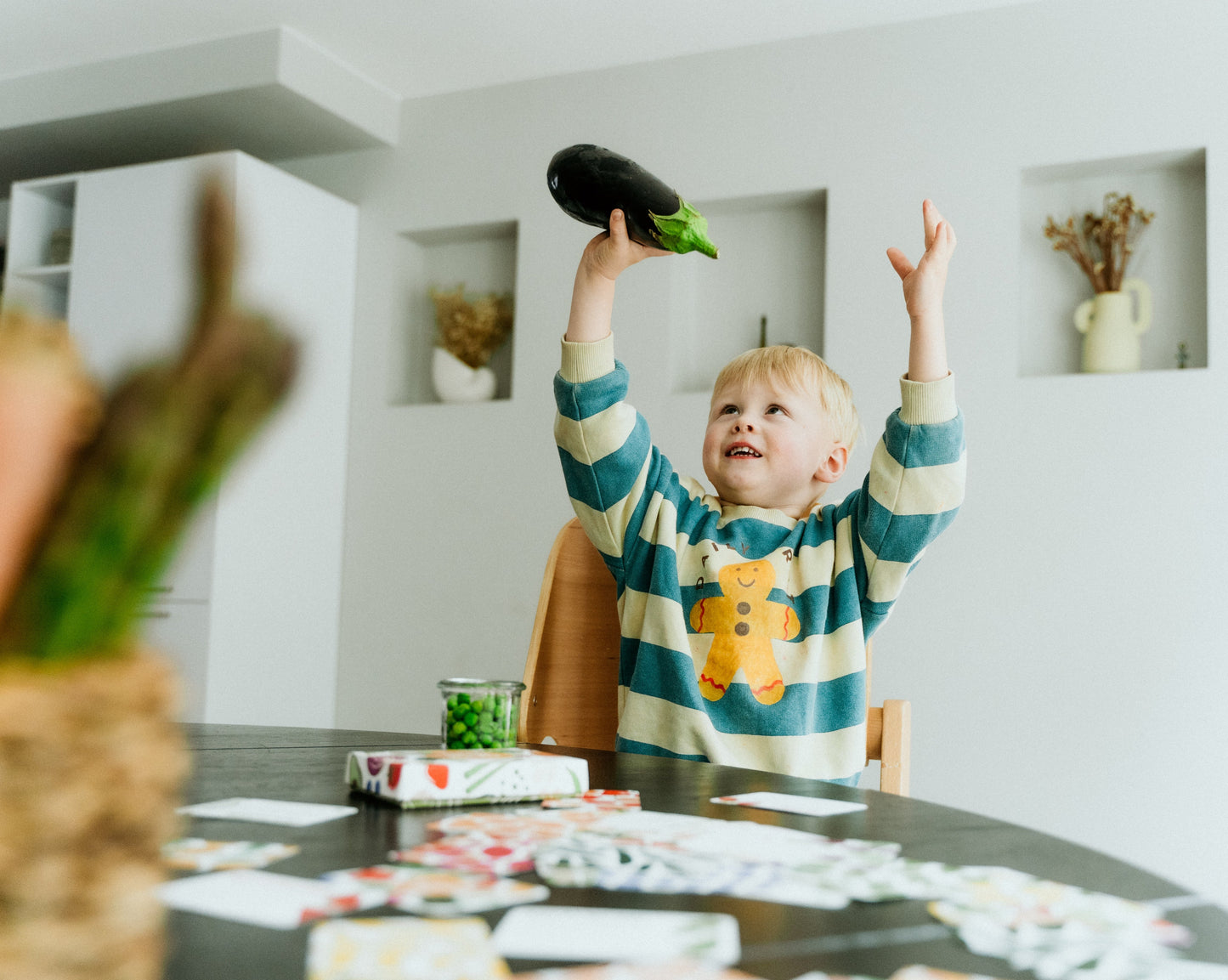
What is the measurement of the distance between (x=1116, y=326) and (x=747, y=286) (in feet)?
3.07

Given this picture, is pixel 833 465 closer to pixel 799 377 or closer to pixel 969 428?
pixel 799 377

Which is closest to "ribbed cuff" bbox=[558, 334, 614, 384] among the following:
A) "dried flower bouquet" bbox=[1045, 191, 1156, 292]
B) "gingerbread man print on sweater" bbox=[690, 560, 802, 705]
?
Answer: "gingerbread man print on sweater" bbox=[690, 560, 802, 705]

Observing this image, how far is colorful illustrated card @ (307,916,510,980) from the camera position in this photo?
306 mm

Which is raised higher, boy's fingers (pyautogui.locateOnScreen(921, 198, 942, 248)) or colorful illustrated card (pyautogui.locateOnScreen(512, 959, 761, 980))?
boy's fingers (pyautogui.locateOnScreen(921, 198, 942, 248))

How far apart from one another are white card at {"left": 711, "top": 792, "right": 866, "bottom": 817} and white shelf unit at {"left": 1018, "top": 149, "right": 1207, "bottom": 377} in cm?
214

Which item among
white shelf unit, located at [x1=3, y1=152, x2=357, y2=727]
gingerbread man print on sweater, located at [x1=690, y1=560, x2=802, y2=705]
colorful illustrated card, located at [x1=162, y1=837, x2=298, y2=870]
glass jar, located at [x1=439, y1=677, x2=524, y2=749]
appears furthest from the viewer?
white shelf unit, located at [x1=3, y1=152, x2=357, y2=727]

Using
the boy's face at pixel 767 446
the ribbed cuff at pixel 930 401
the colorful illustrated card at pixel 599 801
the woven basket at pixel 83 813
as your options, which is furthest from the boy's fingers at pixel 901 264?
the woven basket at pixel 83 813

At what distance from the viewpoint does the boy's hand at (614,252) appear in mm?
1226

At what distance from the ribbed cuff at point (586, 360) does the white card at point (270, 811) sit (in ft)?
2.63

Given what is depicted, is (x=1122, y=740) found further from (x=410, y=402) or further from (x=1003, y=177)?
(x=410, y=402)

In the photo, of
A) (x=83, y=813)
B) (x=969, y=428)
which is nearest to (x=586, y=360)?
(x=83, y=813)

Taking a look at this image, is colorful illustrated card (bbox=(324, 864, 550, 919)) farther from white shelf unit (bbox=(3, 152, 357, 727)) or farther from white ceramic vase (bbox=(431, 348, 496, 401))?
white ceramic vase (bbox=(431, 348, 496, 401))

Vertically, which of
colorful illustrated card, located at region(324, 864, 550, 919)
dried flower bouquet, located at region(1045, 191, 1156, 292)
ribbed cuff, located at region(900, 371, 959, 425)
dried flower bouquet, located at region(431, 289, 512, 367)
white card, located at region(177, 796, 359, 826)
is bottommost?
white card, located at region(177, 796, 359, 826)

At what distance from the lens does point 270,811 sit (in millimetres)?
556
